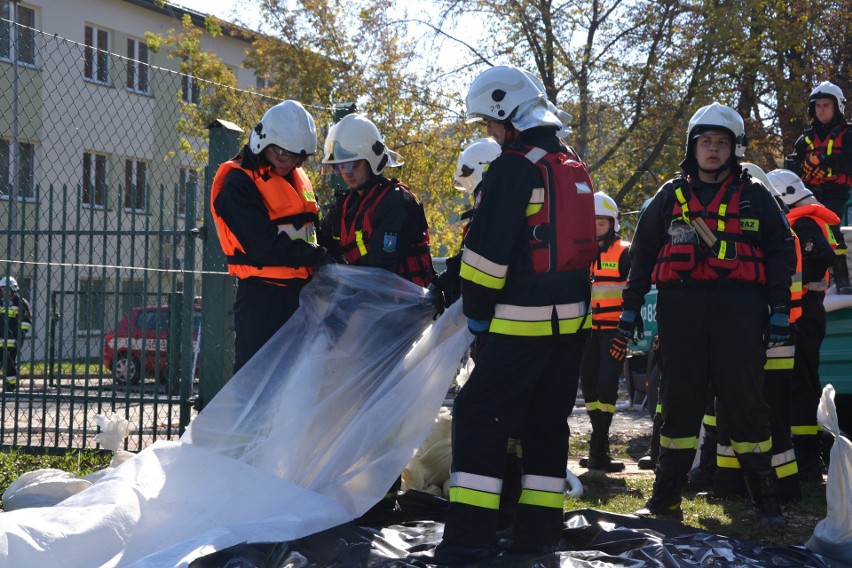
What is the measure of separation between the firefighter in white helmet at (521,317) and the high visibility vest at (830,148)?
5133 millimetres

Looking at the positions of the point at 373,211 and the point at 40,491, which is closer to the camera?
the point at 40,491

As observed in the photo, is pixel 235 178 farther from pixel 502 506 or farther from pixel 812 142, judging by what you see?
pixel 812 142

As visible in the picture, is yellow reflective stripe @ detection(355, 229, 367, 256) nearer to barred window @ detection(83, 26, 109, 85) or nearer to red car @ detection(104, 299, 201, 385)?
red car @ detection(104, 299, 201, 385)

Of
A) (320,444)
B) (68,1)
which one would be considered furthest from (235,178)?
(68,1)

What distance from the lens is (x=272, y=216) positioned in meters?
5.23

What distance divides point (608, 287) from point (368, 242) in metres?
2.61

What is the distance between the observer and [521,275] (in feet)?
14.3

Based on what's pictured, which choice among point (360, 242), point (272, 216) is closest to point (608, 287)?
point (360, 242)

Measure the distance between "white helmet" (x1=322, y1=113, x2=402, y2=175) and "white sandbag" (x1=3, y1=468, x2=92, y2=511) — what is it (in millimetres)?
2170

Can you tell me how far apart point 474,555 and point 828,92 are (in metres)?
6.56

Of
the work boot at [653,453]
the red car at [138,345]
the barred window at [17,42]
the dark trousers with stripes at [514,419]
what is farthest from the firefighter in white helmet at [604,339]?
the barred window at [17,42]

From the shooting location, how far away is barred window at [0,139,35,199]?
23.7ft

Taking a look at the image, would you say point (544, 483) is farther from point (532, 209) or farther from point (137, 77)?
point (137, 77)

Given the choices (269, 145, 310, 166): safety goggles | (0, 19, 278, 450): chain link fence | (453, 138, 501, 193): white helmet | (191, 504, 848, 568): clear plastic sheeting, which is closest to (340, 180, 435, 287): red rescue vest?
(269, 145, 310, 166): safety goggles
